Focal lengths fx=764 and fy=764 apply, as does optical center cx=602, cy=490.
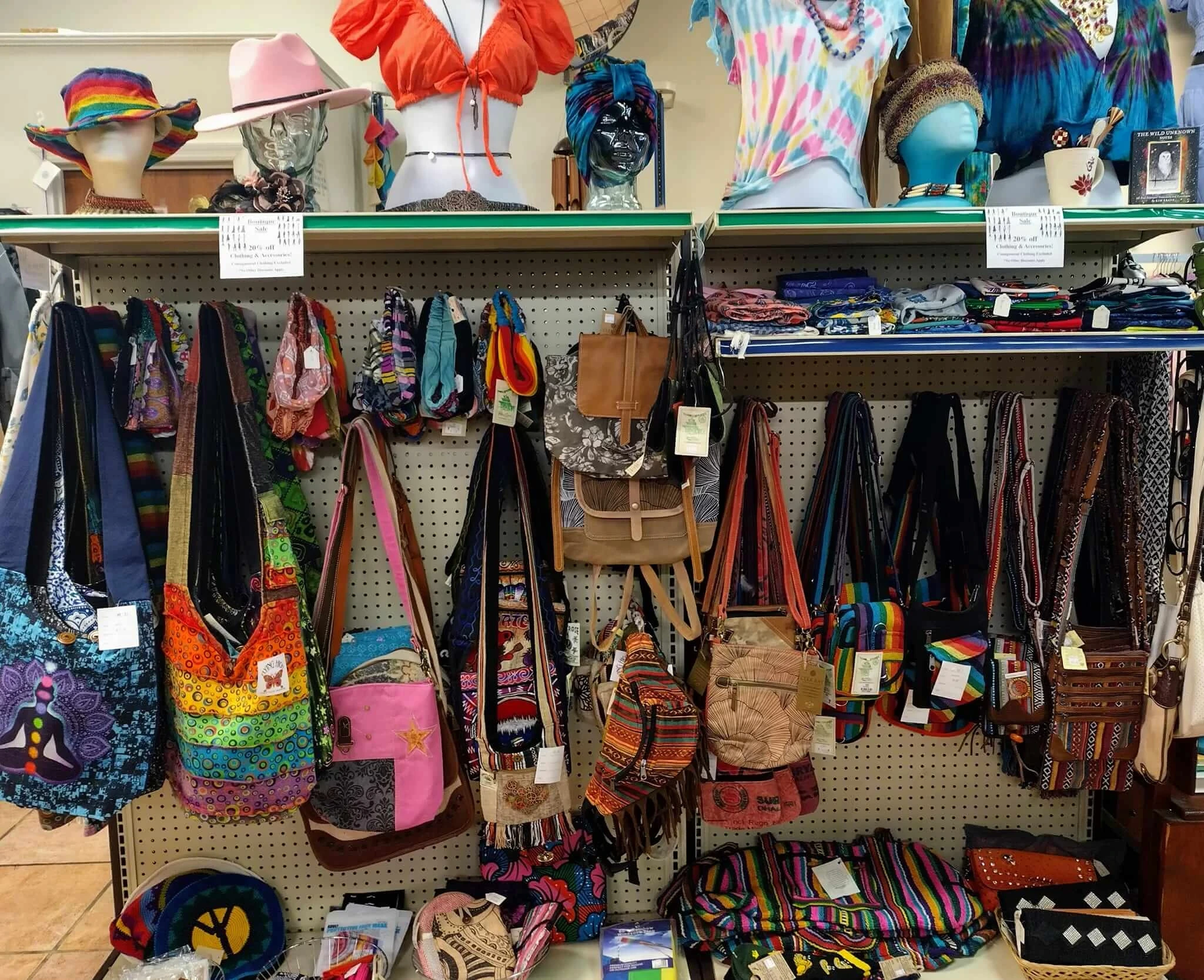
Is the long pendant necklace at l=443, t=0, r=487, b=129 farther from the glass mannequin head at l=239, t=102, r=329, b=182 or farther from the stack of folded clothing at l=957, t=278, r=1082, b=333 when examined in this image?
the stack of folded clothing at l=957, t=278, r=1082, b=333

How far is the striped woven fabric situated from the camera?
5.87 feet

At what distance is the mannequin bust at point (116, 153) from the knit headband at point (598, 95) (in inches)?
34.3

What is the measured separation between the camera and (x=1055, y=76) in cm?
174

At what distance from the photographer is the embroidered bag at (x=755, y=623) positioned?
1731 mm

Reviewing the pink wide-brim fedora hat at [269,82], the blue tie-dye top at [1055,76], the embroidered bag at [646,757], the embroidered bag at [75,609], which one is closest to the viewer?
the embroidered bag at [75,609]

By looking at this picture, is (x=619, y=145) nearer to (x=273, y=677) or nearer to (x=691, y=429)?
(x=691, y=429)

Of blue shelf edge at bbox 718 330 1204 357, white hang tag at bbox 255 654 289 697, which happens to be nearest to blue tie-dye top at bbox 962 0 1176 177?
blue shelf edge at bbox 718 330 1204 357

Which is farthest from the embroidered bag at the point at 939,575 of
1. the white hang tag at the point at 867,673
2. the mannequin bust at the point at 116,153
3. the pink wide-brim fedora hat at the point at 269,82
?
the mannequin bust at the point at 116,153

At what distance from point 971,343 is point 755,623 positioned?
0.77 m

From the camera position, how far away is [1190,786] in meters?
1.84

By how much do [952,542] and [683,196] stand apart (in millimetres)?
2570

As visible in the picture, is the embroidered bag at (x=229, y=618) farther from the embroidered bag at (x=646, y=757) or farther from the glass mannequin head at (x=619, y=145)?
the glass mannequin head at (x=619, y=145)

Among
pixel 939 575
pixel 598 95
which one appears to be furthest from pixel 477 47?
pixel 939 575

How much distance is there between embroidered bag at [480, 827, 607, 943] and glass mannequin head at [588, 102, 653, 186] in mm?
1547
